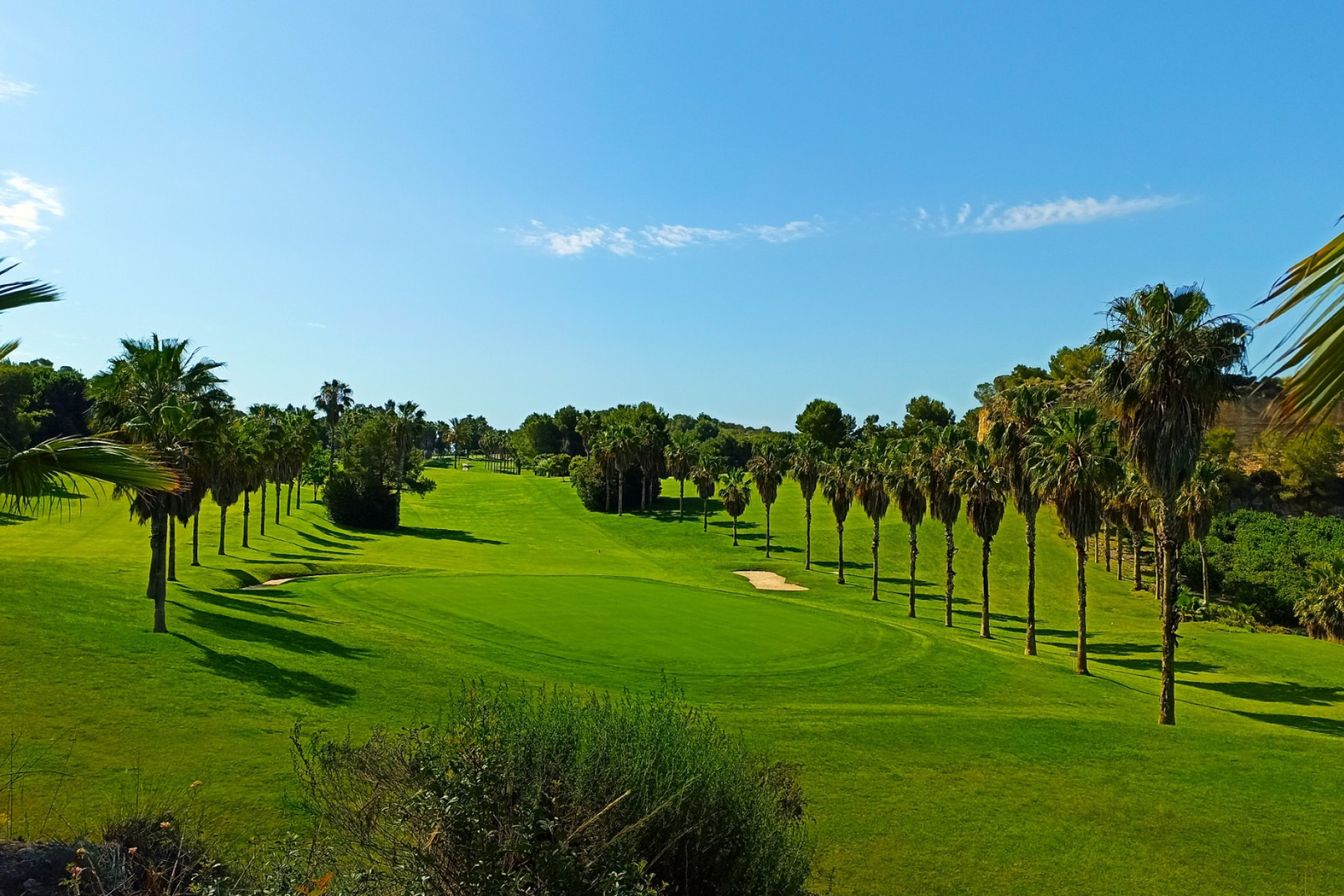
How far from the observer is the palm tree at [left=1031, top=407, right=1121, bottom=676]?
33.8 m

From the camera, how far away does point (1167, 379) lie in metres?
26.0

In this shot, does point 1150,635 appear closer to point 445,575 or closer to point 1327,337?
point 445,575

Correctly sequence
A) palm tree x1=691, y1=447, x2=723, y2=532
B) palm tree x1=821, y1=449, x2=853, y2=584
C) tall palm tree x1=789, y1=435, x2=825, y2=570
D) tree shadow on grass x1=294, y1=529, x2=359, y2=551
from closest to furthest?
palm tree x1=821, y1=449, x2=853, y2=584, tree shadow on grass x1=294, y1=529, x2=359, y2=551, tall palm tree x1=789, y1=435, x2=825, y2=570, palm tree x1=691, y1=447, x2=723, y2=532

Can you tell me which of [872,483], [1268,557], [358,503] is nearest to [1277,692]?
[872,483]

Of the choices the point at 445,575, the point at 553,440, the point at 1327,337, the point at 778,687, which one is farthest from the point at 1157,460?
the point at 553,440

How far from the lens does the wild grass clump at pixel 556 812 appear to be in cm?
686

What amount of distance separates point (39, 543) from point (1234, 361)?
57.2 metres

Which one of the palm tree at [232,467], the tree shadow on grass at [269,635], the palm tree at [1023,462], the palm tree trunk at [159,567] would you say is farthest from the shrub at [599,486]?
the palm tree trunk at [159,567]

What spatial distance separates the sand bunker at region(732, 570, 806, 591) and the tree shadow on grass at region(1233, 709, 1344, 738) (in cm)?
3311

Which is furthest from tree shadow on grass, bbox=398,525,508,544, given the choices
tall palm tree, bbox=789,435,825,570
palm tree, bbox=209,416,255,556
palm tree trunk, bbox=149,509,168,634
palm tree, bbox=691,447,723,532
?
palm tree trunk, bbox=149,509,168,634

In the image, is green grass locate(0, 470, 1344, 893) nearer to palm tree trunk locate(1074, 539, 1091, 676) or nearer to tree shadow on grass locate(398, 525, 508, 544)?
palm tree trunk locate(1074, 539, 1091, 676)

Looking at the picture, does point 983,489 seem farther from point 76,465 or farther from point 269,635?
point 76,465

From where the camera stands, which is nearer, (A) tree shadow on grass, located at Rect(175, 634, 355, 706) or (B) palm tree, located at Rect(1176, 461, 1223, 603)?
(A) tree shadow on grass, located at Rect(175, 634, 355, 706)

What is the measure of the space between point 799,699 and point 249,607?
21.1m
